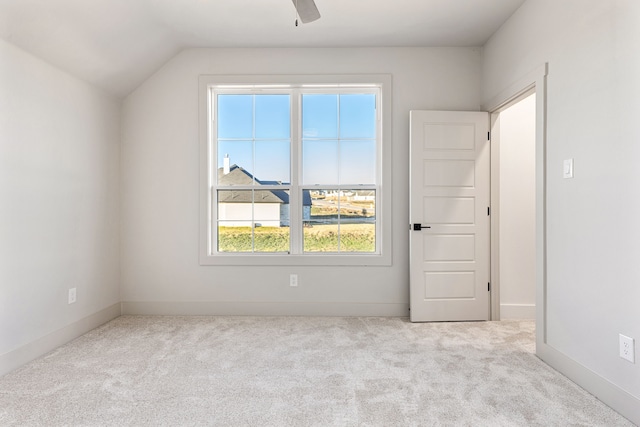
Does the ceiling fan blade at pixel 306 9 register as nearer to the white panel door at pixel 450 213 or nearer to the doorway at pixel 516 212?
the white panel door at pixel 450 213

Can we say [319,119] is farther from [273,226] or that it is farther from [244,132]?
[273,226]

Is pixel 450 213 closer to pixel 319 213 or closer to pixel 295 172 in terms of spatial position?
pixel 319 213

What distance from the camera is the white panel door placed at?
3.63 m

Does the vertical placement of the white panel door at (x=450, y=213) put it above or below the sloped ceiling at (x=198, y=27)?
below

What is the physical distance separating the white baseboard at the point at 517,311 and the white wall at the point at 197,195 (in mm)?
956

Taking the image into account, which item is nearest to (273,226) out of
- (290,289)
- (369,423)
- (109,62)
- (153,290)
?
(290,289)

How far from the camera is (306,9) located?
206cm

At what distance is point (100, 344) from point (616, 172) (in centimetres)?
379

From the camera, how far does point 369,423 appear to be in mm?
1887

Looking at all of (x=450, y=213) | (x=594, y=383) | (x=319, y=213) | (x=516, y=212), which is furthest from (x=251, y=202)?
(x=594, y=383)

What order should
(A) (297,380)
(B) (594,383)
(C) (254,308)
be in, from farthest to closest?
(C) (254,308) < (A) (297,380) < (B) (594,383)

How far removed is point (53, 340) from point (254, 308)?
1698 millimetres

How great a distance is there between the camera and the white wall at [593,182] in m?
1.94

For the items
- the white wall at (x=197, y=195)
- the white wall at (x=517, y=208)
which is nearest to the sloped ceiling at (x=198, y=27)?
the white wall at (x=197, y=195)
